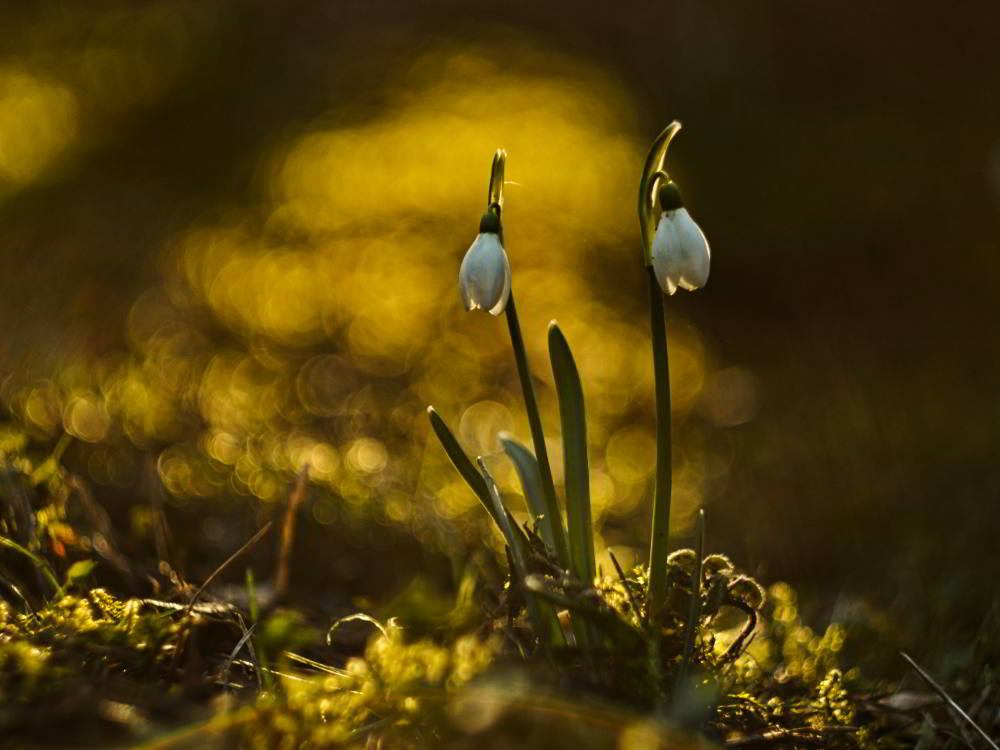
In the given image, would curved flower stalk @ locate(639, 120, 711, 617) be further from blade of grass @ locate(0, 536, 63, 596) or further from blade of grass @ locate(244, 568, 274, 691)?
blade of grass @ locate(0, 536, 63, 596)

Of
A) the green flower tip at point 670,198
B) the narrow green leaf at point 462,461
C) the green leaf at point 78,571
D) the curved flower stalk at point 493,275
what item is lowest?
the green leaf at point 78,571

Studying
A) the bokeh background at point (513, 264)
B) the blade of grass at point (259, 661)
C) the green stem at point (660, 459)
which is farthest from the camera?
the bokeh background at point (513, 264)

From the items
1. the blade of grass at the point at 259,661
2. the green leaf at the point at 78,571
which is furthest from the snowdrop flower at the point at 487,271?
the green leaf at the point at 78,571

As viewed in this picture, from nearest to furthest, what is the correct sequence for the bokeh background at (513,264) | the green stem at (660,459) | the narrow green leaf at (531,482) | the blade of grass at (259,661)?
the blade of grass at (259,661)
the green stem at (660,459)
the narrow green leaf at (531,482)
the bokeh background at (513,264)

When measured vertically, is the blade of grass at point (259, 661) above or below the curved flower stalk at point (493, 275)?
below

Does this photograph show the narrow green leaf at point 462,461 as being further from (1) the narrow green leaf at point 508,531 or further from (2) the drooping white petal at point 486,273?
(2) the drooping white petal at point 486,273

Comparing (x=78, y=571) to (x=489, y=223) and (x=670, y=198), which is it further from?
(x=670, y=198)

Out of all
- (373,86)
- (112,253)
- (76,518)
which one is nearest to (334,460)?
(76,518)
